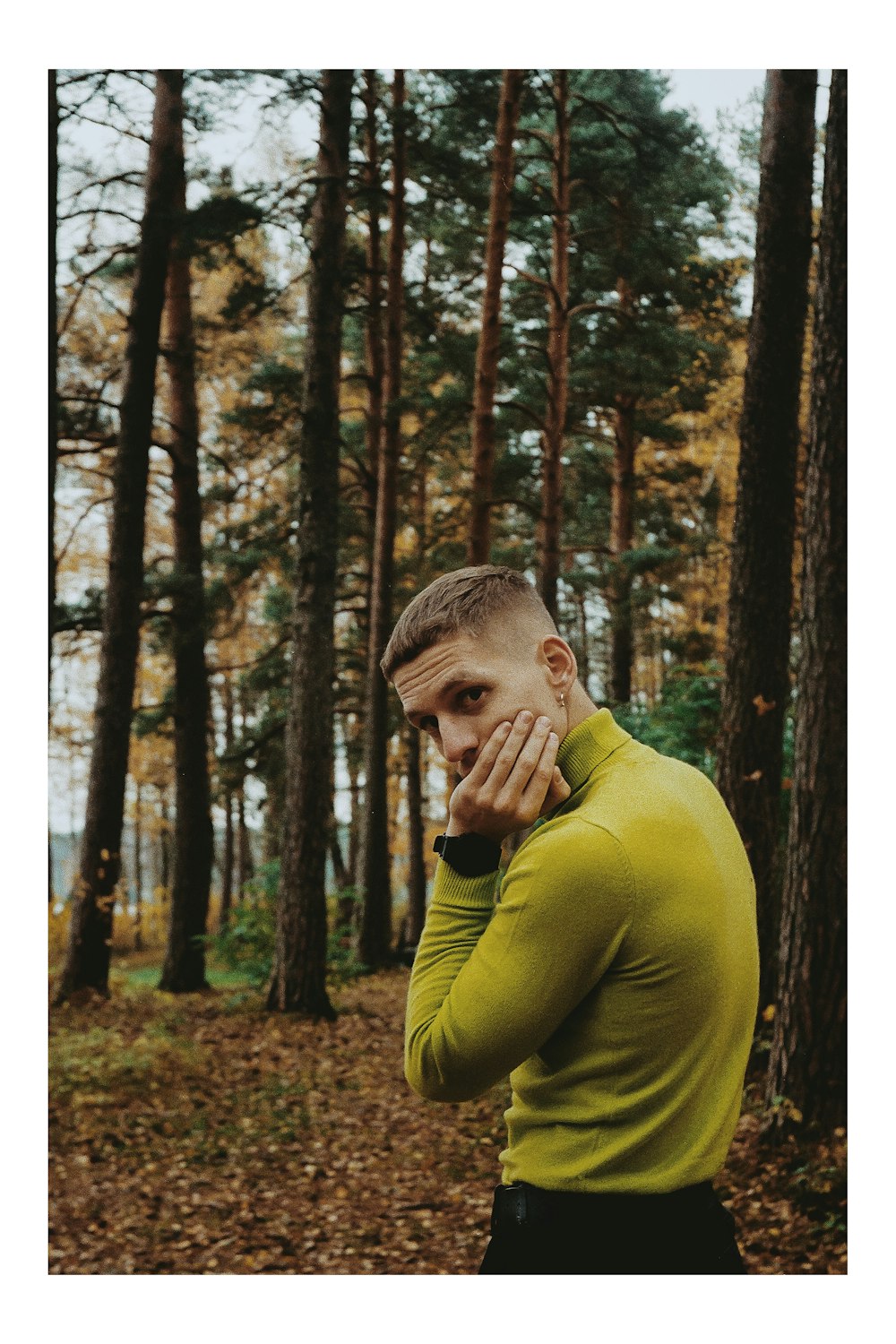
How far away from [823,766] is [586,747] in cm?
271

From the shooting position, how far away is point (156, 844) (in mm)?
10273

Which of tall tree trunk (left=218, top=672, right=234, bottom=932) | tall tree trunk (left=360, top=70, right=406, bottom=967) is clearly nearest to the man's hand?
tall tree trunk (left=360, top=70, right=406, bottom=967)

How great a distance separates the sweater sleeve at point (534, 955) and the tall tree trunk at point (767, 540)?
3653mm

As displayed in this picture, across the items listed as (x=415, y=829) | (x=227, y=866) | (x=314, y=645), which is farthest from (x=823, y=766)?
(x=227, y=866)

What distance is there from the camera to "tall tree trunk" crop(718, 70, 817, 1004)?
4789 millimetres

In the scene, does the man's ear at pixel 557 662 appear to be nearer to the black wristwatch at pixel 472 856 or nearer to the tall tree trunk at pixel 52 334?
the black wristwatch at pixel 472 856

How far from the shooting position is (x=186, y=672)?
24.8 ft

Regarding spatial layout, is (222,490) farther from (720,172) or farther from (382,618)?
(720,172)

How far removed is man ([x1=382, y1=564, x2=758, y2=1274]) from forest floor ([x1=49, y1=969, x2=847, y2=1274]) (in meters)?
2.48

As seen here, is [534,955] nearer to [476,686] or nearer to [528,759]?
[528,759]

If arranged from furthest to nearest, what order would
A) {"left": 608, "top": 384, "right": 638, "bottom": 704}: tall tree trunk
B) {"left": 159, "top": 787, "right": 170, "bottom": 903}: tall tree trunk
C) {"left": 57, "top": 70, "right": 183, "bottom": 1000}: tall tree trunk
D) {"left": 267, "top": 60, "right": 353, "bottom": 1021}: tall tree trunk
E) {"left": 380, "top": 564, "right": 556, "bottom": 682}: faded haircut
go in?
1. {"left": 159, "top": 787, "right": 170, "bottom": 903}: tall tree trunk
2. {"left": 267, "top": 60, "right": 353, "bottom": 1021}: tall tree trunk
3. {"left": 608, "top": 384, "right": 638, "bottom": 704}: tall tree trunk
4. {"left": 57, "top": 70, "right": 183, "bottom": 1000}: tall tree trunk
5. {"left": 380, "top": 564, "right": 556, "bottom": 682}: faded haircut

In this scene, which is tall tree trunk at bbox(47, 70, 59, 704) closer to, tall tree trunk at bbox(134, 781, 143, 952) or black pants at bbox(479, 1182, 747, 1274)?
tall tree trunk at bbox(134, 781, 143, 952)
